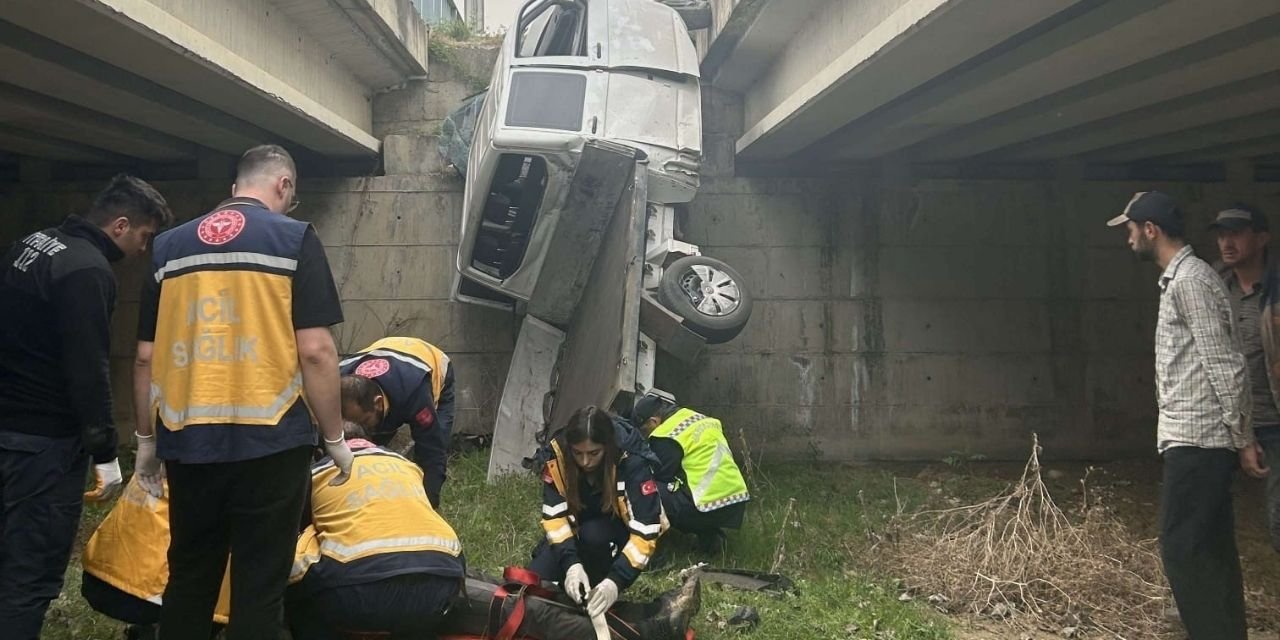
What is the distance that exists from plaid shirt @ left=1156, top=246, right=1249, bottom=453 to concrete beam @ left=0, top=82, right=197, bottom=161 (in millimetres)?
6008

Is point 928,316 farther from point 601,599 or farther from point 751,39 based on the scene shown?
point 601,599

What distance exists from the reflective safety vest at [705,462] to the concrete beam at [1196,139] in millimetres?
4346

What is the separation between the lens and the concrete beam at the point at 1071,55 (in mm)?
4051

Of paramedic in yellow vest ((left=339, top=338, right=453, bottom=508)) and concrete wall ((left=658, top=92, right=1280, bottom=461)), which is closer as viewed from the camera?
paramedic in yellow vest ((left=339, top=338, right=453, bottom=508))

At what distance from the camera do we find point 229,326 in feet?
8.71

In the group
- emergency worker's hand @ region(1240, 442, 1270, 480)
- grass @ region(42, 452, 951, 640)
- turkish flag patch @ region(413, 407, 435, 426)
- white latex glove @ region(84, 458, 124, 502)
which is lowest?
grass @ region(42, 452, 951, 640)

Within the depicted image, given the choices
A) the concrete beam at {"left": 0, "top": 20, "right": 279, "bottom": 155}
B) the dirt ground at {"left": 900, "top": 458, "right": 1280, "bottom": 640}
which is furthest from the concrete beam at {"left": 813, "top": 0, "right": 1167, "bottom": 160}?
the concrete beam at {"left": 0, "top": 20, "right": 279, "bottom": 155}

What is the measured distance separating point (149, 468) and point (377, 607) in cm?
92

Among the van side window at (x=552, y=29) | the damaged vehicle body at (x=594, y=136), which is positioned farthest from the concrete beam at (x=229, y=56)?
the van side window at (x=552, y=29)

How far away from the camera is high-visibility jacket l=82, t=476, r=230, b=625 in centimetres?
313

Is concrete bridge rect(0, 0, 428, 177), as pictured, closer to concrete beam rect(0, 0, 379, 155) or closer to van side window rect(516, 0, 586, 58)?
concrete beam rect(0, 0, 379, 155)

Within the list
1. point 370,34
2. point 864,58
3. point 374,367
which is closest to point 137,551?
point 374,367

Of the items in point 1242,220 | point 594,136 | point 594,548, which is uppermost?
point 594,136

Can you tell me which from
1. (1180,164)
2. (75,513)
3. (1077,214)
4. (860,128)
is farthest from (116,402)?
(1180,164)
